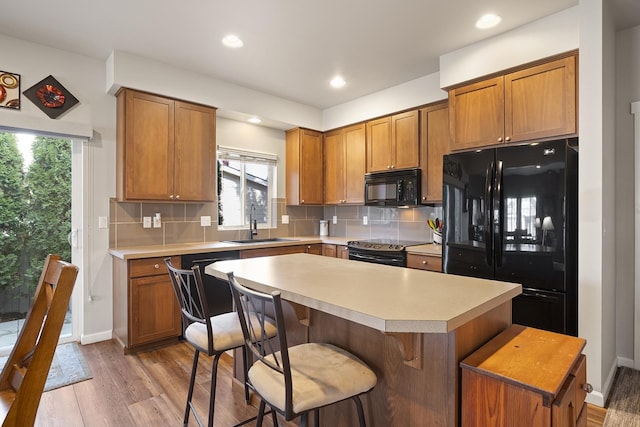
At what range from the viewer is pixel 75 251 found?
3205 millimetres

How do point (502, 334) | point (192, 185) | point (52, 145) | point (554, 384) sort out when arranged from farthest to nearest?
point (192, 185) → point (52, 145) → point (502, 334) → point (554, 384)

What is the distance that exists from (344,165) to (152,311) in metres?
2.79

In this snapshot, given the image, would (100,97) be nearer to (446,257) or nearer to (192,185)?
(192,185)

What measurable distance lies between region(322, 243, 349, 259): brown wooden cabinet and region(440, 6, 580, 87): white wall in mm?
2068

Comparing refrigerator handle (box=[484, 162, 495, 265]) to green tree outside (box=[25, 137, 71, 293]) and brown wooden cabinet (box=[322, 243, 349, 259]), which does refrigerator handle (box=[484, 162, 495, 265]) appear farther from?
green tree outside (box=[25, 137, 71, 293])

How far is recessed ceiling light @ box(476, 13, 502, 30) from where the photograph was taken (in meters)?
2.49

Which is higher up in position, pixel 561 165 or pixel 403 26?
pixel 403 26

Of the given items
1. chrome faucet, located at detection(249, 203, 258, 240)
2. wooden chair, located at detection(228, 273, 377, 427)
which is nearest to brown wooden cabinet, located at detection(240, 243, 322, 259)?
chrome faucet, located at detection(249, 203, 258, 240)

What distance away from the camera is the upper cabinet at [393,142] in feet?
12.3

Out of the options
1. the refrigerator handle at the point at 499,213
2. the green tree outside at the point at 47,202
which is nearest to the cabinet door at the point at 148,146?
the green tree outside at the point at 47,202

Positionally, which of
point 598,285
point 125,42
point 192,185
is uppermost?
point 125,42

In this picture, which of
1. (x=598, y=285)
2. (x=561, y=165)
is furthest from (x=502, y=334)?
(x=561, y=165)

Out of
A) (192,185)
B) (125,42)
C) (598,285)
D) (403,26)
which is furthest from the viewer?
(192,185)

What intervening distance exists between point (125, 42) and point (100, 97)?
66cm
